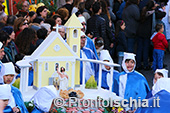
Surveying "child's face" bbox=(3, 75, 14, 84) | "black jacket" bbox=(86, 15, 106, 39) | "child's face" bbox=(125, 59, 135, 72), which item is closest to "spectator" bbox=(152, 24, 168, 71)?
"black jacket" bbox=(86, 15, 106, 39)

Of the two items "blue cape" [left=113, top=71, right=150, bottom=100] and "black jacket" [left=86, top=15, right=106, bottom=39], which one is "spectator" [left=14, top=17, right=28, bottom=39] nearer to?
"black jacket" [left=86, top=15, right=106, bottom=39]

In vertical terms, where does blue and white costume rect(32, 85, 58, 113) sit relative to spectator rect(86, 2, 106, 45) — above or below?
below

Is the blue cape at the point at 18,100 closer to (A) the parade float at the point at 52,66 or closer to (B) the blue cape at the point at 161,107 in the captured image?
(A) the parade float at the point at 52,66

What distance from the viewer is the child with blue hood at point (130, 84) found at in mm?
7375

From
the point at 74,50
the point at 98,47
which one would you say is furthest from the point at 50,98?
the point at 98,47

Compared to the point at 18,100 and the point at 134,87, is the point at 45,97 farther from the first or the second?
the point at 134,87

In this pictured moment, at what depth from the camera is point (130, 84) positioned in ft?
24.5

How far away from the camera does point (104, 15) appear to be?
11094 mm

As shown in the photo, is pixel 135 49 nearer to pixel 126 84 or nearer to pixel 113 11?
pixel 113 11

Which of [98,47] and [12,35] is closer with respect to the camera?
[12,35]

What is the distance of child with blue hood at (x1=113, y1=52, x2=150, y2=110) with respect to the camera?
738 cm

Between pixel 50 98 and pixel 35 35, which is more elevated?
pixel 35 35

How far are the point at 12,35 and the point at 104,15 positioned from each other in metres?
3.08

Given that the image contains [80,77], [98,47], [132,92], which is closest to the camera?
[132,92]
